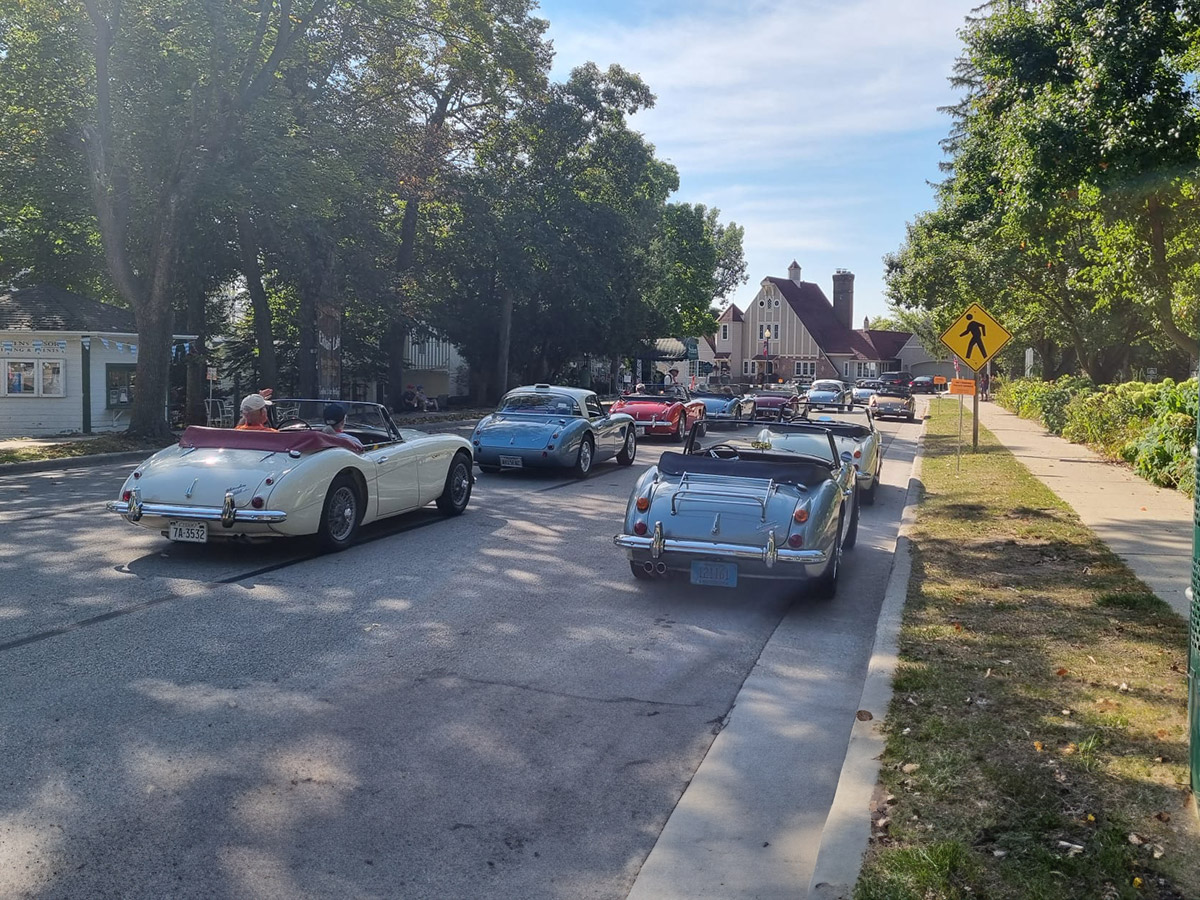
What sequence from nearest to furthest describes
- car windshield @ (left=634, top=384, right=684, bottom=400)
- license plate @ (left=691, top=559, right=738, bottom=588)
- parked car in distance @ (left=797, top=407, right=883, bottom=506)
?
license plate @ (left=691, top=559, right=738, bottom=588)
parked car in distance @ (left=797, top=407, right=883, bottom=506)
car windshield @ (left=634, top=384, right=684, bottom=400)

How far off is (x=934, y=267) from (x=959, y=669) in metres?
26.5

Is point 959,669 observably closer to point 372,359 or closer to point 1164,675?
point 1164,675

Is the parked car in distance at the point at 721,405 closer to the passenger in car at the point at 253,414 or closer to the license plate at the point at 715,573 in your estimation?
the passenger in car at the point at 253,414

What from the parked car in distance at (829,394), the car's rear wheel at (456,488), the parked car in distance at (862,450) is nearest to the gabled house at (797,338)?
the parked car in distance at (829,394)

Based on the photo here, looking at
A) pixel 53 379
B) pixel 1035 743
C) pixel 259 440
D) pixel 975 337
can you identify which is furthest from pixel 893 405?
pixel 1035 743

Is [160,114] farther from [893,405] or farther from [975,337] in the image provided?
[893,405]

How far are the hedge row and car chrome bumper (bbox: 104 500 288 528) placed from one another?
774cm

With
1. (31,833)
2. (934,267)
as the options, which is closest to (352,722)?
(31,833)

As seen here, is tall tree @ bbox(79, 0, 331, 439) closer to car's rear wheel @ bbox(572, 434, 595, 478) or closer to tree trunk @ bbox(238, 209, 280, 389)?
tree trunk @ bbox(238, 209, 280, 389)

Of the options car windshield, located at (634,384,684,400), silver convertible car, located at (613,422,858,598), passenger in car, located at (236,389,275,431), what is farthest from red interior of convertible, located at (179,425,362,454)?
car windshield, located at (634,384,684,400)

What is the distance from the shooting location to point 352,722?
17.1ft

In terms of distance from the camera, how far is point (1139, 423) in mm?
19250

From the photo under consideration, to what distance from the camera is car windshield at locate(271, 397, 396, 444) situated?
35.2 feet

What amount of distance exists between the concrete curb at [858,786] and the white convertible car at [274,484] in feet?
16.0
